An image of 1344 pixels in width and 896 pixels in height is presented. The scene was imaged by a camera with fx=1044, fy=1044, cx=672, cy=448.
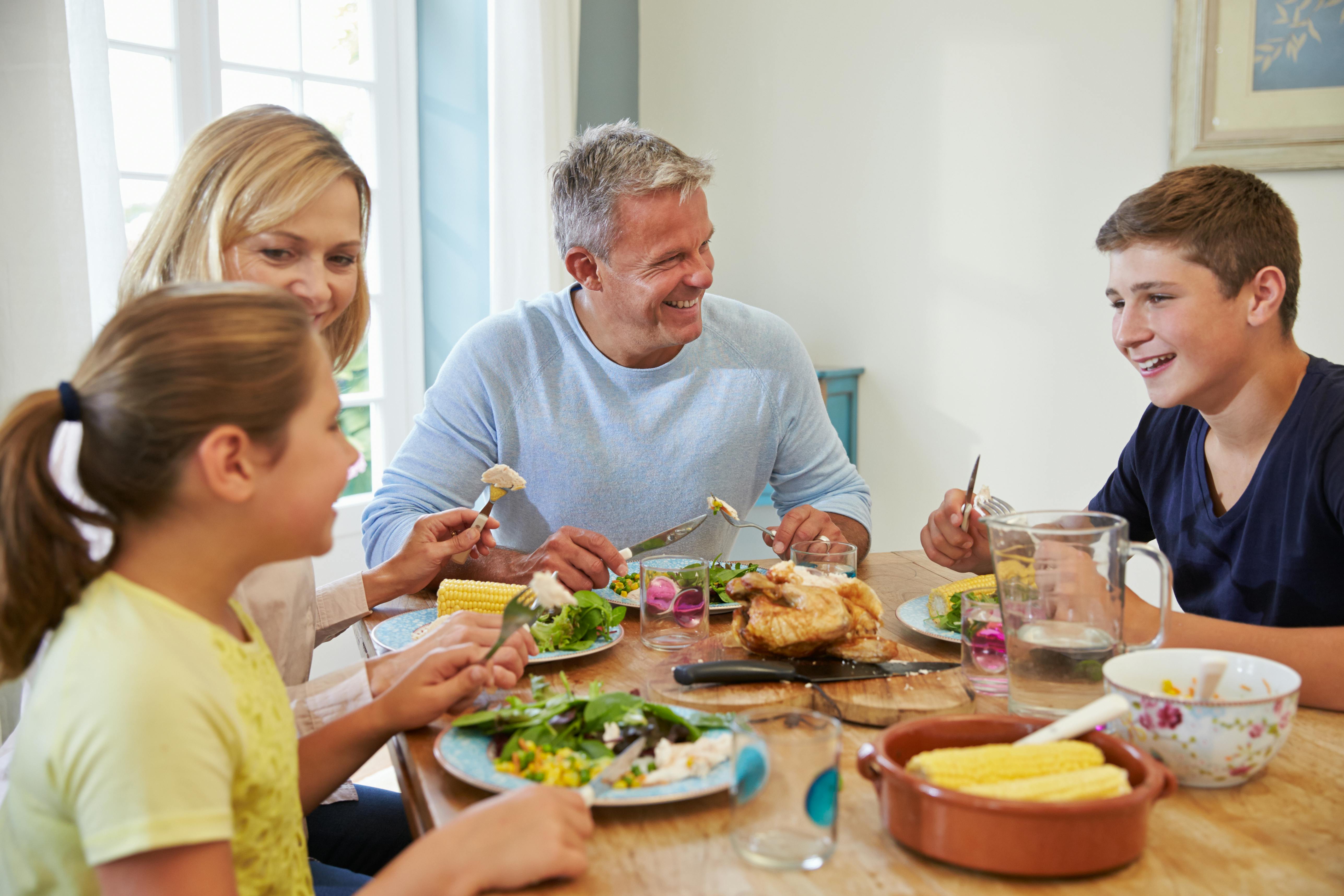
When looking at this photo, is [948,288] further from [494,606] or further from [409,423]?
[494,606]

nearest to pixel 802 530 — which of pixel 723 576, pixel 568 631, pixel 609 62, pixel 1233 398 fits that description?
pixel 723 576

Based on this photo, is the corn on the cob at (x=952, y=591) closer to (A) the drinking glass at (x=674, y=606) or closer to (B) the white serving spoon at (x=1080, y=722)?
(A) the drinking glass at (x=674, y=606)

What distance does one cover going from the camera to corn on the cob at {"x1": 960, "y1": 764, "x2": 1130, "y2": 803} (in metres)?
0.82

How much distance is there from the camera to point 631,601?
5.60 feet

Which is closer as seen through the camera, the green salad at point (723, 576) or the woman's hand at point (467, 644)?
the woman's hand at point (467, 644)

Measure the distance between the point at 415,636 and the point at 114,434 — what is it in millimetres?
713

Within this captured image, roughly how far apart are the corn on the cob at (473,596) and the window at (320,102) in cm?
157

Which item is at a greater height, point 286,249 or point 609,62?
point 609,62

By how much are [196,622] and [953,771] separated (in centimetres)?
65

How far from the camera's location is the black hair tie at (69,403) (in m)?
0.87

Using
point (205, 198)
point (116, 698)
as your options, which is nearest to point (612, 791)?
point (116, 698)

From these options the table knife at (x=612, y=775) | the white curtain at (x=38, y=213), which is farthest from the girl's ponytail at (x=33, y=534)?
the white curtain at (x=38, y=213)

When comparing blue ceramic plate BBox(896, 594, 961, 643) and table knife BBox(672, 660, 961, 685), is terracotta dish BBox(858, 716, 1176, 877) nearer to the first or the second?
table knife BBox(672, 660, 961, 685)

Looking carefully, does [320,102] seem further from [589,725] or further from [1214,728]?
[1214,728]
